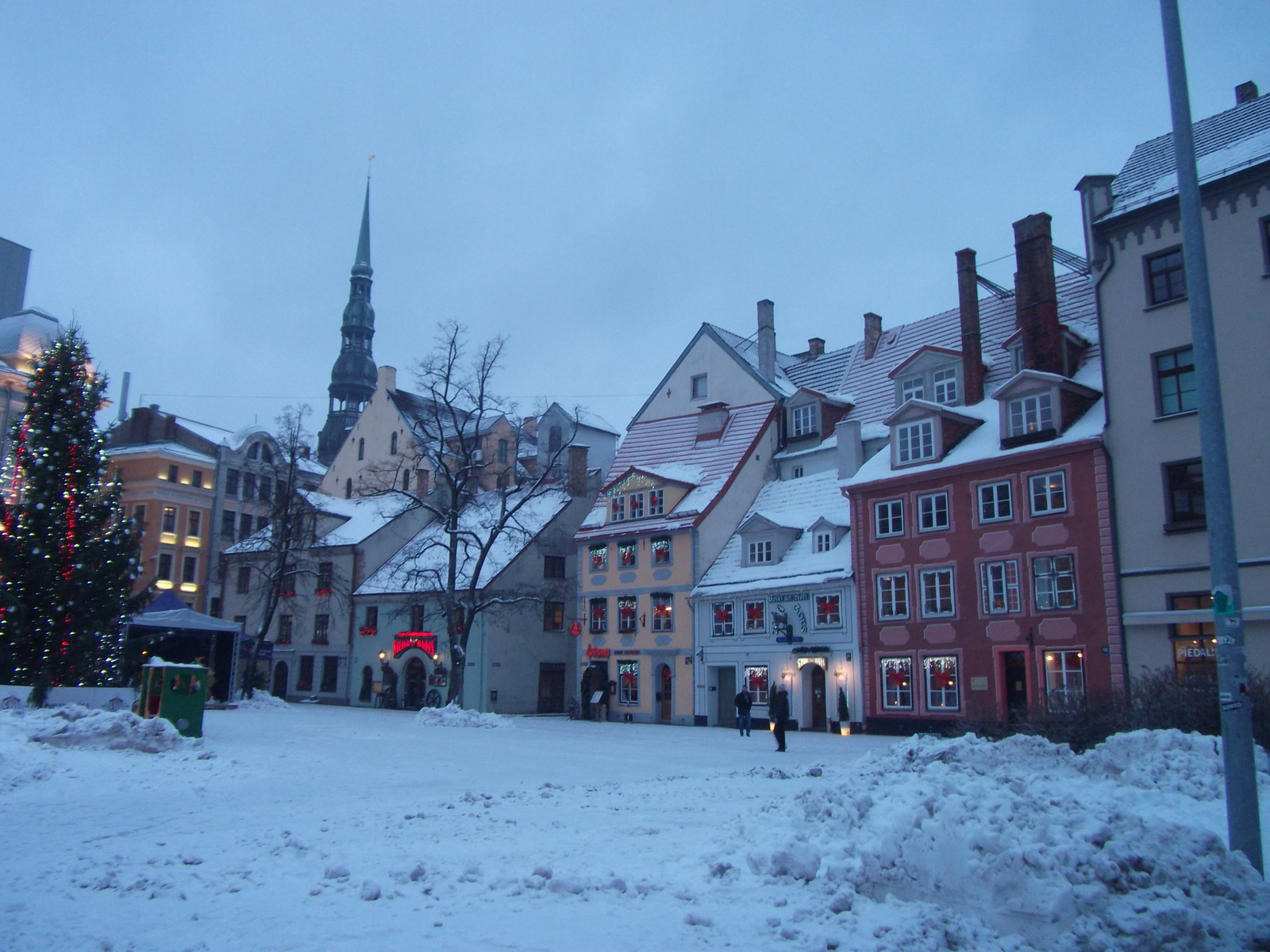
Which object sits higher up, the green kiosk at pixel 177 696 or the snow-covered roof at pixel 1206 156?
the snow-covered roof at pixel 1206 156

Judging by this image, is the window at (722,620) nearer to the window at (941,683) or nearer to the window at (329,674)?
the window at (941,683)

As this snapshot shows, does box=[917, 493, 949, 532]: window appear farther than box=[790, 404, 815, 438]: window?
No

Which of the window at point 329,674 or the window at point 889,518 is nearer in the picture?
the window at point 889,518

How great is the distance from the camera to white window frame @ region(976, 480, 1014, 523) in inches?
1170

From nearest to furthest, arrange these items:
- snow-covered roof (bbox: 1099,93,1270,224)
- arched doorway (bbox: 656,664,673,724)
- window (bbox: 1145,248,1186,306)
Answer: snow-covered roof (bbox: 1099,93,1270,224)
window (bbox: 1145,248,1186,306)
arched doorway (bbox: 656,664,673,724)

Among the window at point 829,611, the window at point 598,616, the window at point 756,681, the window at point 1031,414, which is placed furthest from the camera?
the window at point 598,616

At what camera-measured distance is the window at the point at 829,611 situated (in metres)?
33.9

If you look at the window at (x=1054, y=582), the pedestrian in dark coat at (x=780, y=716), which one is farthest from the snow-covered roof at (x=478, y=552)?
the window at (x=1054, y=582)

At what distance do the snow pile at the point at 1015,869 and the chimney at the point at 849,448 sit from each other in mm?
26912

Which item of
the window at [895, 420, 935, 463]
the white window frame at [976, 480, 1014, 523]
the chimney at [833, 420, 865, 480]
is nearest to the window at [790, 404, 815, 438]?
the chimney at [833, 420, 865, 480]

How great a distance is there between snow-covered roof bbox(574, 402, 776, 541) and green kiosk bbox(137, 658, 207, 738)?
833 inches

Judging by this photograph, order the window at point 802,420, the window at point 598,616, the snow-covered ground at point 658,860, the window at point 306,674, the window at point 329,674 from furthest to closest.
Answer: the window at point 306,674 → the window at point 329,674 → the window at point 598,616 → the window at point 802,420 → the snow-covered ground at point 658,860

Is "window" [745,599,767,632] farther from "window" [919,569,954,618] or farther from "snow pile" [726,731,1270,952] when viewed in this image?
"snow pile" [726,731,1270,952]

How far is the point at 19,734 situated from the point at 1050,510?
83.0ft
